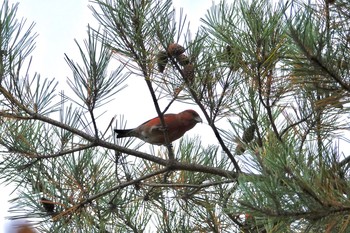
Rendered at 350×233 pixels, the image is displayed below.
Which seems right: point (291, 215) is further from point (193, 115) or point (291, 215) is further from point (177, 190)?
point (193, 115)

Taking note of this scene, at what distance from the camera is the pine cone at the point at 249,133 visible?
1.81 meters

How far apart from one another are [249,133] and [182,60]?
33cm

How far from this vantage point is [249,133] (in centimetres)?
182

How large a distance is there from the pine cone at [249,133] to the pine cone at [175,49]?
35 centimetres

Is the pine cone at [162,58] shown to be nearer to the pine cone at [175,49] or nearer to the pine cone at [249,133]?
the pine cone at [175,49]

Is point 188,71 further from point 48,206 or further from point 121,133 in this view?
point 48,206

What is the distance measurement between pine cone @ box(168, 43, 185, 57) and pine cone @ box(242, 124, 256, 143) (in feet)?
1.16

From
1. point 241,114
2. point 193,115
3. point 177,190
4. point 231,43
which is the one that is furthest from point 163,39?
point 193,115

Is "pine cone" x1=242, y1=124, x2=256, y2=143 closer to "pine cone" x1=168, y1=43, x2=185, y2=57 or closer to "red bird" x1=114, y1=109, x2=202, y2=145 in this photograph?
"pine cone" x1=168, y1=43, x2=185, y2=57

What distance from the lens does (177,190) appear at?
2.13 m

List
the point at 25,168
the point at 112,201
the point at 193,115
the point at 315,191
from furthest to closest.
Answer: the point at 193,115
the point at 112,201
the point at 25,168
the point at 315,191

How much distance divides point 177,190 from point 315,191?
→ 108cm

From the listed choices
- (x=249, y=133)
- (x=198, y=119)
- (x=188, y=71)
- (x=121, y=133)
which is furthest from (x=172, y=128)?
(x=188, y=71)

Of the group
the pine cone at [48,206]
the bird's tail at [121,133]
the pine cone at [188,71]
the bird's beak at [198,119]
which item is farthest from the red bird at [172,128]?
the pine cone at [188,71]
